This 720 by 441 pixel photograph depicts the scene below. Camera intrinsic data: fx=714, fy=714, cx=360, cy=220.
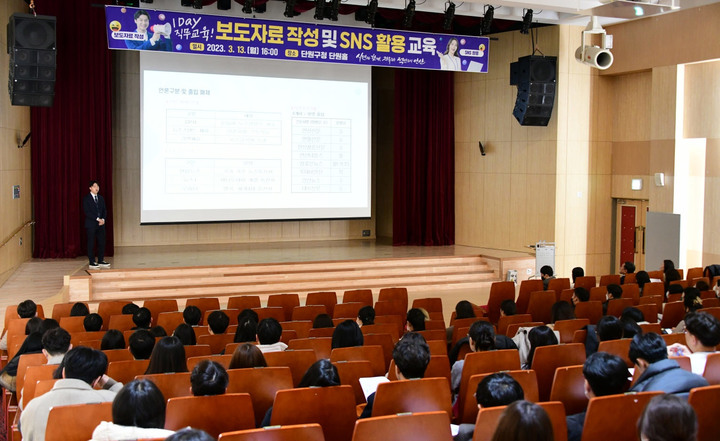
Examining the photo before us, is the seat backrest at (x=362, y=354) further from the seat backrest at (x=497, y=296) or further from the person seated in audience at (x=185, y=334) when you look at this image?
the seat backrest at (x=497, y=296)

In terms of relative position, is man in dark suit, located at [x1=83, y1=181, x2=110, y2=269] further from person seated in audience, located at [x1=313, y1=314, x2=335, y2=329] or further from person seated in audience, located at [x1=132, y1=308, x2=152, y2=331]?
person seated in audience, located at [x1=313, y1=314, x2=335, y2=329]

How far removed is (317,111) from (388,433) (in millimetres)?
9824

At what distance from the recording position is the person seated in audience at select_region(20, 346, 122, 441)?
312 centimetres

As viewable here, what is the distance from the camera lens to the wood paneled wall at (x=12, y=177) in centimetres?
1009

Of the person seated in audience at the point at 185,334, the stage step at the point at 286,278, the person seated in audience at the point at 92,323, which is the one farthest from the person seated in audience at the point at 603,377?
the stage step at the point at 286,278

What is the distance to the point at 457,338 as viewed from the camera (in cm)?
528

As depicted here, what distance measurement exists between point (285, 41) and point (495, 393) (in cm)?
811

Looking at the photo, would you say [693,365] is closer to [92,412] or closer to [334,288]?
[92,412]

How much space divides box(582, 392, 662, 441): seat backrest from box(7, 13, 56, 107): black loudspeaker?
8.48 metres

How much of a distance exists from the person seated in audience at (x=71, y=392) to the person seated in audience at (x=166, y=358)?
0.39m

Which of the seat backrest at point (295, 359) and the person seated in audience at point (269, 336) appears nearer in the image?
the seat backrest at point (295, 359)

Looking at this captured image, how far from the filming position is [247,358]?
368cm

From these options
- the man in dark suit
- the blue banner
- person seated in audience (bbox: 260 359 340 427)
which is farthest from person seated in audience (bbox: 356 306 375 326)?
the man in dark suit

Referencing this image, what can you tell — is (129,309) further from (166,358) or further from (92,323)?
(166,358)
